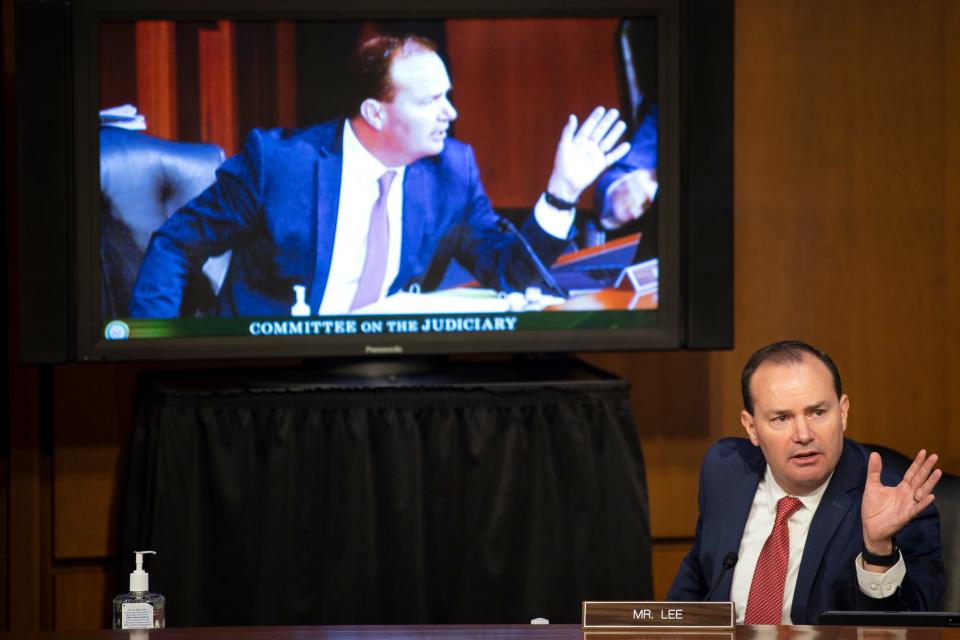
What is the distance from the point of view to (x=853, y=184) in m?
4.50

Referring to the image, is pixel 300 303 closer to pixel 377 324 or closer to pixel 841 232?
pixel 377 324

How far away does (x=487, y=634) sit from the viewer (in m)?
1.84

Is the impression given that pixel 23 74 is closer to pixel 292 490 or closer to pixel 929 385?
pixel 292 490

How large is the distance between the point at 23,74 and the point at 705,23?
1.95 m

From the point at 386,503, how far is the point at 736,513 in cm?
134

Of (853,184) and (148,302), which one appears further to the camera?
(853,184)

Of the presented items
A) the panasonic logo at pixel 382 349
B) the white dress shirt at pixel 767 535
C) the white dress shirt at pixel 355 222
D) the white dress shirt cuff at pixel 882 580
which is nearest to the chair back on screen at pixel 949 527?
the white dress shirt at pixel 767 535

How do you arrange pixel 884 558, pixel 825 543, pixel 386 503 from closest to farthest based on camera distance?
pixel 884 558, pixel 825 543, pixel 386 503

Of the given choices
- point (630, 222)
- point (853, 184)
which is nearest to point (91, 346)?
point (630, 222)

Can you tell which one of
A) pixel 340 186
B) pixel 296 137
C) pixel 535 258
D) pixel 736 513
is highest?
pixel 296 137

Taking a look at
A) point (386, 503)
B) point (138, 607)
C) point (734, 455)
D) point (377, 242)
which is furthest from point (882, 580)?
point (377, 242)

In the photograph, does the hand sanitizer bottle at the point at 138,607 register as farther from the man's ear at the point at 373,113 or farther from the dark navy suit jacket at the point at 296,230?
the man's ear at the point at 373,113

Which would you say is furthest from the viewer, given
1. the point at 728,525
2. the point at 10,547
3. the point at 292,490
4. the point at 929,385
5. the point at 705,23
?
the point at 929,385

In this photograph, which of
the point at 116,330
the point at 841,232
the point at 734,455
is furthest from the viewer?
the point at 841,232
